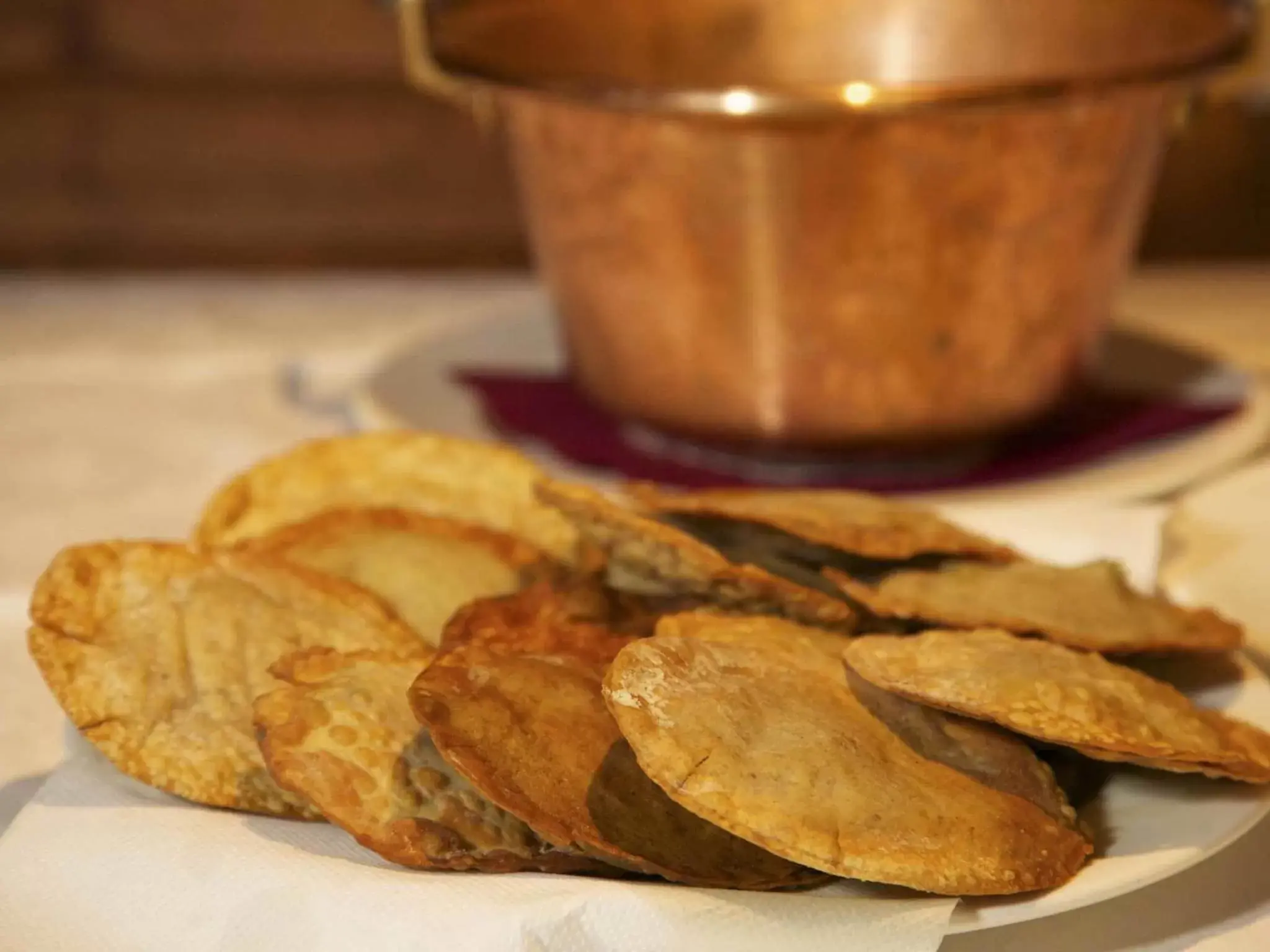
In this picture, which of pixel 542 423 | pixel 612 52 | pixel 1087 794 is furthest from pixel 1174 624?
pixel 612 52

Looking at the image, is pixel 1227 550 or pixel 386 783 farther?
pixel 1227 550

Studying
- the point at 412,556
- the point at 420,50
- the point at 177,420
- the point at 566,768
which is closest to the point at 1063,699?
the point at 566,768

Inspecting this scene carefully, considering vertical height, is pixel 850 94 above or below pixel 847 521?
above

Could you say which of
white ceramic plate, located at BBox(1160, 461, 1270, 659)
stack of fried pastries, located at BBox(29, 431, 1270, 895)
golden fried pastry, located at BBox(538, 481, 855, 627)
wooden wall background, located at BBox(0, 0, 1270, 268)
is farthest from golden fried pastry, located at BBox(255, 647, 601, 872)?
wooden wall background, located at BBox(0, 0, 1270, 268)

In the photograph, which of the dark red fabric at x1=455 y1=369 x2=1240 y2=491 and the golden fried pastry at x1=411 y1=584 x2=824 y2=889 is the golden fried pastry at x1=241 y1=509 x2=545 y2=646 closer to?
the golden fried pastry at x1=411 y1=584 x2=824 y2=889

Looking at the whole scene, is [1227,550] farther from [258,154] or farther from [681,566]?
[258,154]

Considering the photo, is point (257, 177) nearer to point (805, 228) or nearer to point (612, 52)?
point (612, 52)

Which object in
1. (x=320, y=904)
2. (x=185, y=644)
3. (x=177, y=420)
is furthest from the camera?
(x=177, y=420)
